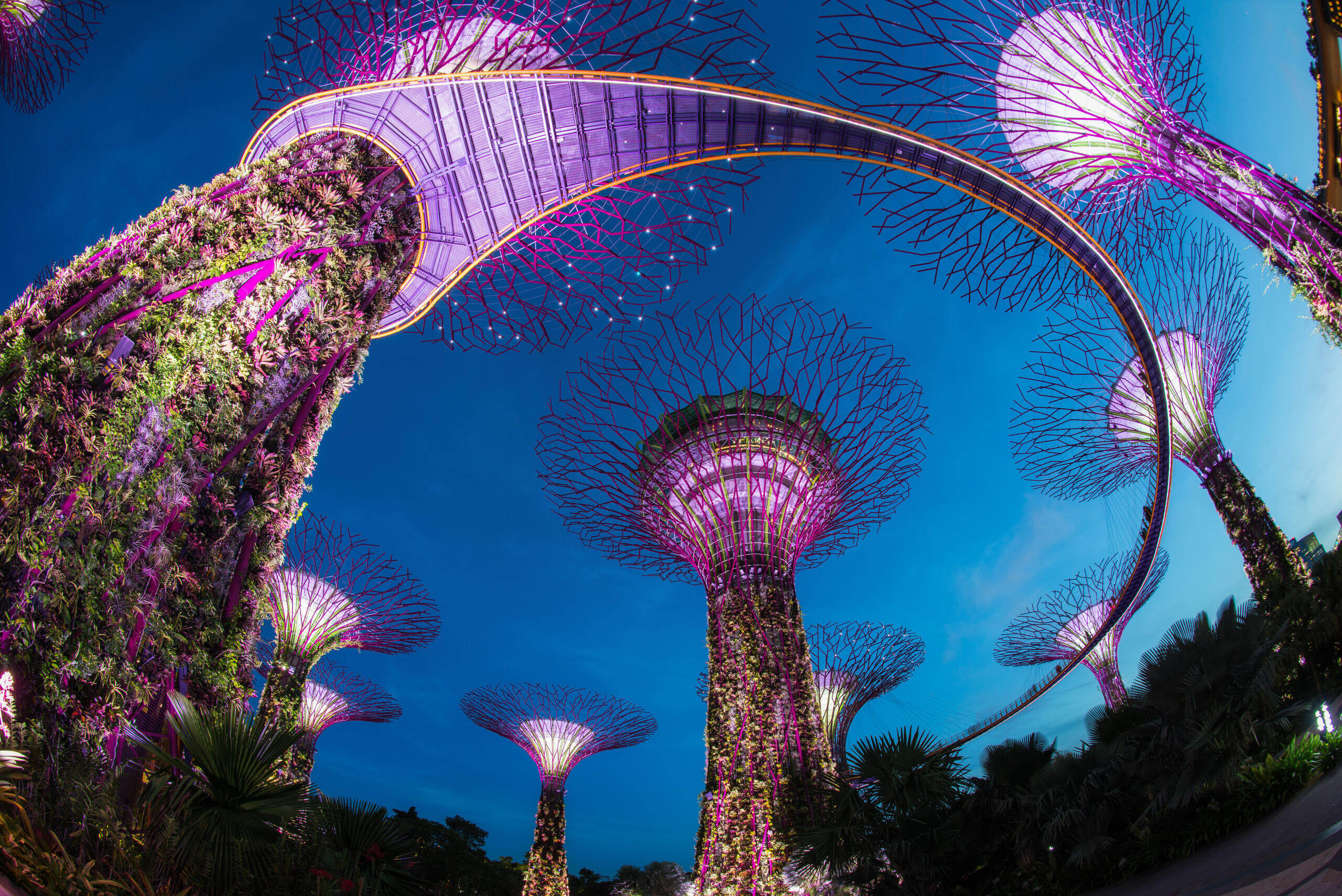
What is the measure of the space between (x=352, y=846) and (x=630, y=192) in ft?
28.8

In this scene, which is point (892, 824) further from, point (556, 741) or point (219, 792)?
point (556, 741)

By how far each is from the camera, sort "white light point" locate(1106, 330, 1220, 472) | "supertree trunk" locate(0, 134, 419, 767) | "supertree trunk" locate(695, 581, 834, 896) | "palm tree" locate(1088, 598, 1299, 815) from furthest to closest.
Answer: "white light point" locate(1106, 330, 1220, 472) < "supertree trunk" locate(695, 581, 834, 896) < "palm tree" locate(1088, 598, 1299, 815) < "supertree trunk" locate(0, 134, 419, 767)

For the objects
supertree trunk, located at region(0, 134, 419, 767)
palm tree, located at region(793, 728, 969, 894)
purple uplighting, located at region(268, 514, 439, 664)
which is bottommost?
palm tree, located at region(793, 728, 969, 894)

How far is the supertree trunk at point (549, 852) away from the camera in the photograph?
65.9 ft

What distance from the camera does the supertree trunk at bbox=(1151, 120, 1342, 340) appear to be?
6137mm

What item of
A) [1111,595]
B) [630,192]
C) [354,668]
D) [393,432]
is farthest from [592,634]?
[630,192]

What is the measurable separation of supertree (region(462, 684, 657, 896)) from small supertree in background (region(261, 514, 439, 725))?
6107 millimetres

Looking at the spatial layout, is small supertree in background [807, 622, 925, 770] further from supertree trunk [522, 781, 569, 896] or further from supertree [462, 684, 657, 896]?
supertree trunk [522, 781, 569, 896]

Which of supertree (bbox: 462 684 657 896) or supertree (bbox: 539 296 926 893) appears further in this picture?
supertree (bbox: 462 684 657 896)

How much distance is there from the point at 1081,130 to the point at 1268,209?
265 centimetres

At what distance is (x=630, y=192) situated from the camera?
809 cm

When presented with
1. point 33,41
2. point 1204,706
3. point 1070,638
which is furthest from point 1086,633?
point 33,41

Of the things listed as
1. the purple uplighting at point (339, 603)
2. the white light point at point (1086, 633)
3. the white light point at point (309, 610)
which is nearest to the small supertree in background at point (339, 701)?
the purple uplighting at point (339, 603)

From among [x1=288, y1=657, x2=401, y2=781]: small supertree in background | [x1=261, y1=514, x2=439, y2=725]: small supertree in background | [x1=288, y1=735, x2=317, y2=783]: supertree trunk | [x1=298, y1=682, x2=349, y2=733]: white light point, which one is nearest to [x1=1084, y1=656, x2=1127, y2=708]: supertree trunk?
[x1=261, y1=514, x2=439, y2=725]: small supertree in background
